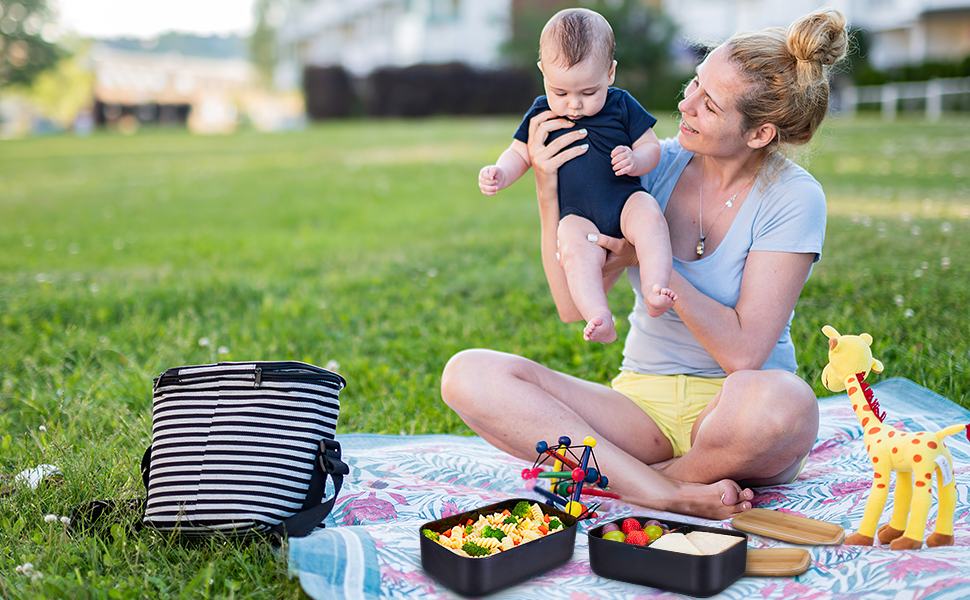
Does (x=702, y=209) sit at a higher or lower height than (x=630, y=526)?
higher

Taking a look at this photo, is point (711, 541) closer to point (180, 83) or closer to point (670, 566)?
point (670, 566)

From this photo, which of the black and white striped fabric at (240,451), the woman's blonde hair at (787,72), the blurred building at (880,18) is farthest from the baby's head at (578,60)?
the blurred building at (880,18)

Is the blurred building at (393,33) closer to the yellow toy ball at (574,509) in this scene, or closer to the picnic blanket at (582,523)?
the picnic blanket at (582,523)

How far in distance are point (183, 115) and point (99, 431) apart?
4138 cm

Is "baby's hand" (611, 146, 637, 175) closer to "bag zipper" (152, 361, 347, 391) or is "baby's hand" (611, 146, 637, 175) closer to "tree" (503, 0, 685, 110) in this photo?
"bag zipper" (152, 361, 347, 391)

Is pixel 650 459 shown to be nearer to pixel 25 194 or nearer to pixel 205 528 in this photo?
pixel 205 528

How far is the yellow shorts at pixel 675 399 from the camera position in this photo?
2.46 metres

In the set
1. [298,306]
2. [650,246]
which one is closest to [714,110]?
[650,246]

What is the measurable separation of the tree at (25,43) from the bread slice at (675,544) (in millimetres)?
36728

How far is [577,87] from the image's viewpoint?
232 cm

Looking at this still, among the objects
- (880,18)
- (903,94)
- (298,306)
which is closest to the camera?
(298,306)

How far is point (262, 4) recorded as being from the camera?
186 feet

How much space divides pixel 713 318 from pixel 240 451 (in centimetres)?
133

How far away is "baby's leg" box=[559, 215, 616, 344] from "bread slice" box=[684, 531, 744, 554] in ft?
1.78
